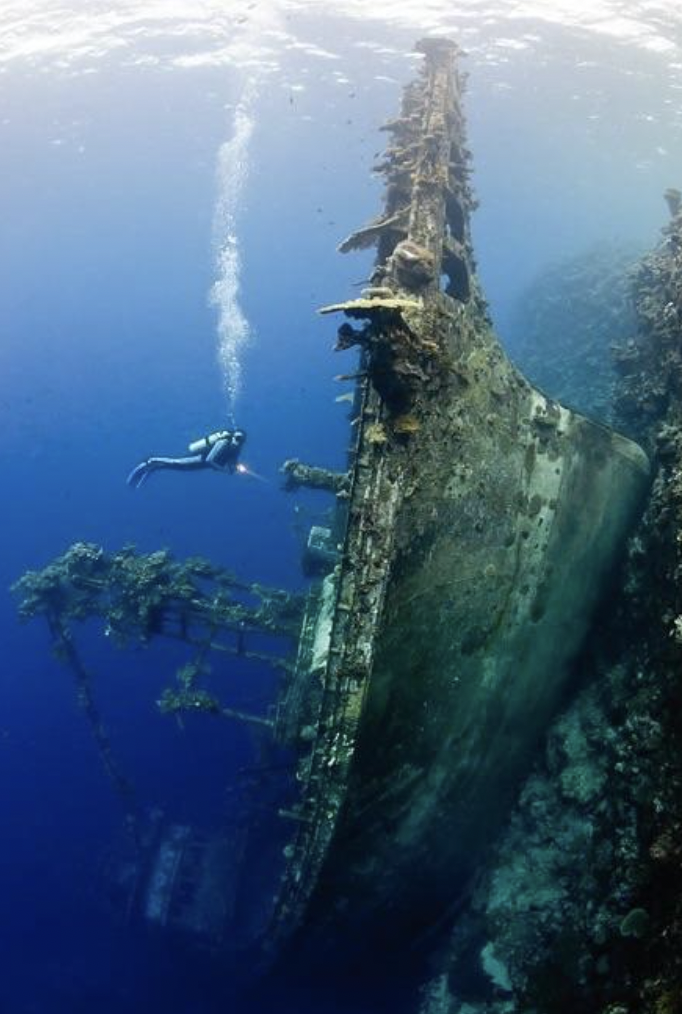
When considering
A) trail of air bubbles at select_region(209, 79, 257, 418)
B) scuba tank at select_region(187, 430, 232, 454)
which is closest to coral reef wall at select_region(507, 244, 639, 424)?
scuba tank at select_region(187, 430, 232, 454)

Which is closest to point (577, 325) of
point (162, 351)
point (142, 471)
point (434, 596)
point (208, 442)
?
point (208, 442)

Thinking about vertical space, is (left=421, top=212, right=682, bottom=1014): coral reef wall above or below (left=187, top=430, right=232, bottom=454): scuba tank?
below

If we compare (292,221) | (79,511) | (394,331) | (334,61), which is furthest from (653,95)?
(292,221)

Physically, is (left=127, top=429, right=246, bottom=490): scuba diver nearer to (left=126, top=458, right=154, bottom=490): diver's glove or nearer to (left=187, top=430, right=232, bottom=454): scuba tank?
(left=187, top=430, right=232, bottom=454): scuba tank

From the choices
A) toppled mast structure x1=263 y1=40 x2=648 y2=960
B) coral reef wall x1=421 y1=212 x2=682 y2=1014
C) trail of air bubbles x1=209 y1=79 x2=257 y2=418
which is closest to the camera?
coral reef wall x1=421 y1=212 x2=682 y2=1014

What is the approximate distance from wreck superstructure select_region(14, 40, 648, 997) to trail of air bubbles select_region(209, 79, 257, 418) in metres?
34.7

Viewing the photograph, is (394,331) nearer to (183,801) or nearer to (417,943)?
(417,943)

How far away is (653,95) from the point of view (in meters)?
29.8

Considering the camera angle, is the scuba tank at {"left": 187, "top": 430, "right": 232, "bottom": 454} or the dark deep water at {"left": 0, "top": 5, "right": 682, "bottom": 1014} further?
the dark deep water at {"left": 0, "top": 5, "right": 682, "bottom": 1014}

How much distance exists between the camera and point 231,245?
105 meters

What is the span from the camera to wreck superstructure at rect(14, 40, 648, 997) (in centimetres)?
398

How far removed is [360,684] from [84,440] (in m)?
78.3

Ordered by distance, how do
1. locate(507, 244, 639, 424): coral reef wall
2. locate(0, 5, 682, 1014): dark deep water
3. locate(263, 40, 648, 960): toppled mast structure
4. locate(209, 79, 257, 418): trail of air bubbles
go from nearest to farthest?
1. locate(263, 40, 648, 960): toppled mast structure
2. locate(507, 244, 639, 424): coral reef wall
3. locate(0, 5, 682, 1014): dark deep water
4. locate(209, 79, 257, 418): trail of air bubbles

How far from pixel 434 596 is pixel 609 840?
1890 mm
